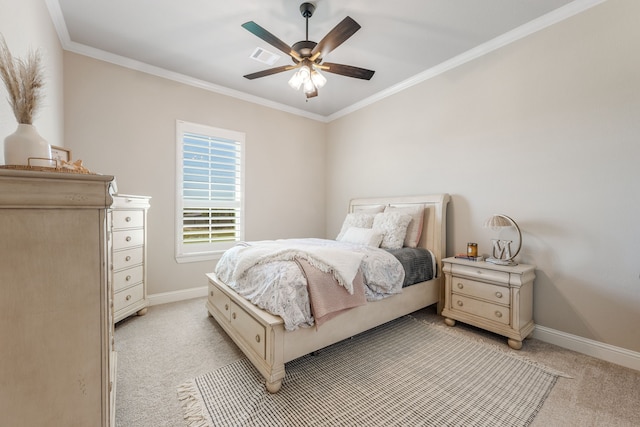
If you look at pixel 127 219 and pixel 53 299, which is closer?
pixel 53 299

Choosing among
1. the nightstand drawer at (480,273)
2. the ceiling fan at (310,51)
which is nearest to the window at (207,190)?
the ceiling fan at (310,51)

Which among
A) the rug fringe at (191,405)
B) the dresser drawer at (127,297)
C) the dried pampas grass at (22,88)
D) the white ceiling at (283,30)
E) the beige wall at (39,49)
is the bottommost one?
the rug fringe at (191,405)

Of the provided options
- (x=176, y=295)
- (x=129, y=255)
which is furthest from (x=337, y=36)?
(x=176, y=295)

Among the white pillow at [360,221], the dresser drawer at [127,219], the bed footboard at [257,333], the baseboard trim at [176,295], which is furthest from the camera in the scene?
the white pillow at [360,221]

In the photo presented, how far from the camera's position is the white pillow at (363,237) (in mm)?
2955

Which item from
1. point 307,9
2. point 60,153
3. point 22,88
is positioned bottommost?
point 60,153

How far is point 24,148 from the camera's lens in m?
1.05

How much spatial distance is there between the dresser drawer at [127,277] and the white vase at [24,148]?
1.73 metres

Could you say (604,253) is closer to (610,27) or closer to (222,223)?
(610,27)

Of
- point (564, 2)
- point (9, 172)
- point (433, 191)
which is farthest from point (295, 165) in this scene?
point (9, 172)

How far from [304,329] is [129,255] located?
2.04 metres

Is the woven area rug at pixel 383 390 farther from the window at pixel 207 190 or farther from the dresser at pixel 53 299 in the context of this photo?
the window at pixel 207 190

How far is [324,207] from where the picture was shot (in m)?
4.89

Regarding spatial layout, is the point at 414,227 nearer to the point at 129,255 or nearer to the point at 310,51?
the point at 310,51
